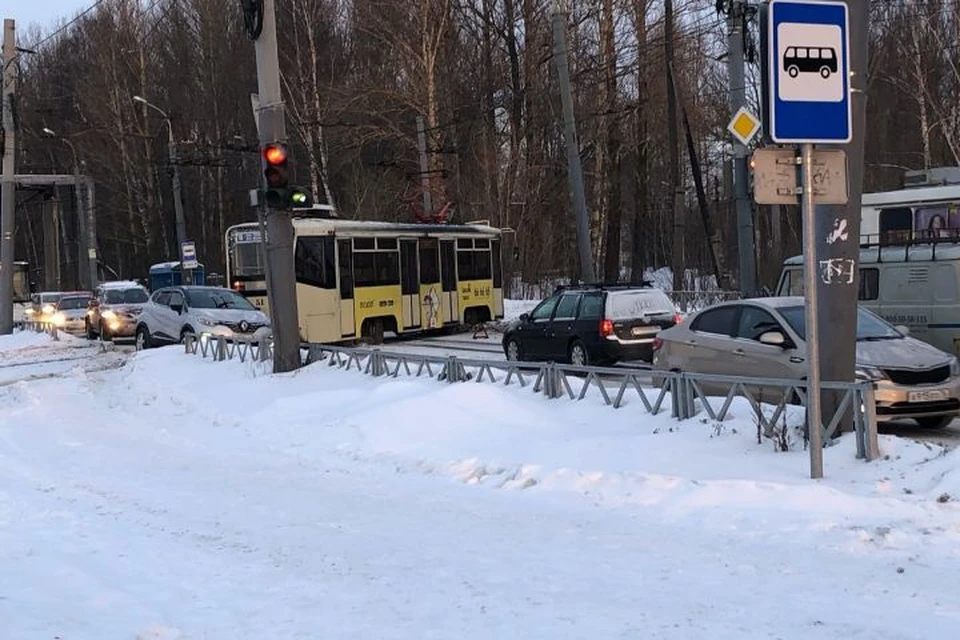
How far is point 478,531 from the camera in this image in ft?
22.2

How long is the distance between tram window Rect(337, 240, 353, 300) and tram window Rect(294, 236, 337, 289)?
0.81 feet

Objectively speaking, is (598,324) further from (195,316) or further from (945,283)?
(195,316)

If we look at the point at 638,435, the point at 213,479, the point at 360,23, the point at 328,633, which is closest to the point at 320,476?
the point at 213,479

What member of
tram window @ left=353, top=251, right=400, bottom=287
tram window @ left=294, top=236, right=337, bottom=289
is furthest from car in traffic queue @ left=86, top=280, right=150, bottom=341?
tram window @ left=353, top=251, right=400, bottom=287

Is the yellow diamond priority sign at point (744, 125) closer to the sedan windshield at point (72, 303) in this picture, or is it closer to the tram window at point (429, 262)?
the tram window at point (429, 262)

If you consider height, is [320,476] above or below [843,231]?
below

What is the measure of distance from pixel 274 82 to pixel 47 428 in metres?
6.17

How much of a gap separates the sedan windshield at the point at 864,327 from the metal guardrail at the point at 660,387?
201 centimetres

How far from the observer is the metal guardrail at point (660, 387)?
7715 millimetres

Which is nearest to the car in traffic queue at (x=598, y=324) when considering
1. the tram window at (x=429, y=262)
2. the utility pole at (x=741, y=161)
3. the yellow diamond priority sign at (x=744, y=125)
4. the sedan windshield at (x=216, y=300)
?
the utility pole at (x=741, y=161)

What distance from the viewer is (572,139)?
24.0 metres

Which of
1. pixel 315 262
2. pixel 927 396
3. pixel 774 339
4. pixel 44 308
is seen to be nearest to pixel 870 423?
pixel 927 396

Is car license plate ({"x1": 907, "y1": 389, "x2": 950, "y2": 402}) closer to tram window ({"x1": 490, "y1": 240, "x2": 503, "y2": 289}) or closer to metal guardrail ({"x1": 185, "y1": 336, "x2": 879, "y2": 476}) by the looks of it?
metal guardrail ({"x1": 185, "y1": 336, "x2": 879, "y2": 476})

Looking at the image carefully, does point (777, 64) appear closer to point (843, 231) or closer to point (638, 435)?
point (843, 231)
